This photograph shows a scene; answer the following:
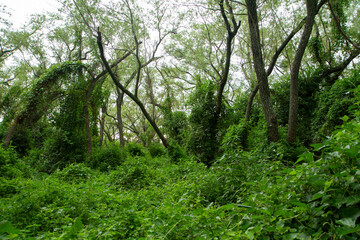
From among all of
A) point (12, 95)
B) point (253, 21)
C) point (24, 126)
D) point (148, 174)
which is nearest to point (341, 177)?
point (148, 174)

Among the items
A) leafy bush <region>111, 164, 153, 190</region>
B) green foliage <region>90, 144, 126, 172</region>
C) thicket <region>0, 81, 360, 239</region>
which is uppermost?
green foliage <region>90, 144, 126, 172</region>

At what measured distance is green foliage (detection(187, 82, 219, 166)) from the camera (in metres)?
9.60

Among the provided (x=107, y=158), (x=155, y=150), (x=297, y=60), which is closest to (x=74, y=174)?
(x=107, y=158)

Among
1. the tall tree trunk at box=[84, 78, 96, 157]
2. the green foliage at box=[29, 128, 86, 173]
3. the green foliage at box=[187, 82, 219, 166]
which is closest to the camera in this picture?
the green foliage at box=[187, 82, 219, 166]

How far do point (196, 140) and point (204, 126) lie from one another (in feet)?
2.42

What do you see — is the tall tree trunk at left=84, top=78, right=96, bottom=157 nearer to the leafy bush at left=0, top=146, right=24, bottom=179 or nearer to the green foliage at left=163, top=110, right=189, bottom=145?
the leafy bush at left=0, top=146, right=24, bottom=179

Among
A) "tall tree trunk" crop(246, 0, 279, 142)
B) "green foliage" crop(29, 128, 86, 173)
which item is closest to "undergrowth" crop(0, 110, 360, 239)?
"tall tree trunk" crop(246, 0, 279, 142)

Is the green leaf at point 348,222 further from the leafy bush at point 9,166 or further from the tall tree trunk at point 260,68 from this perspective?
the leafy bush at point 9,166

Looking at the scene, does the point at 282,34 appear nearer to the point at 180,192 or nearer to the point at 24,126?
the point at 180,192

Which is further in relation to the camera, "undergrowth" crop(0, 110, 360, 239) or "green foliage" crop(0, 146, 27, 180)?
"green foliage" crop(0, 146, 27, 180)

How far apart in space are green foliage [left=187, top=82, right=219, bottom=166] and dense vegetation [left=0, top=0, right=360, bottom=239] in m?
0.06

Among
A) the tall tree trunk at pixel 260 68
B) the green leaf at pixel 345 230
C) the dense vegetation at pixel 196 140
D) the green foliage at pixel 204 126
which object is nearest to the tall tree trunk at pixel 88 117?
the dense vegetation at pixel 196 140

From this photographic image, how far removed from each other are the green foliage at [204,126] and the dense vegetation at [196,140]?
0.19ft

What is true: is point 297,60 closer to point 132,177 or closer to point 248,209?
point 248,209
